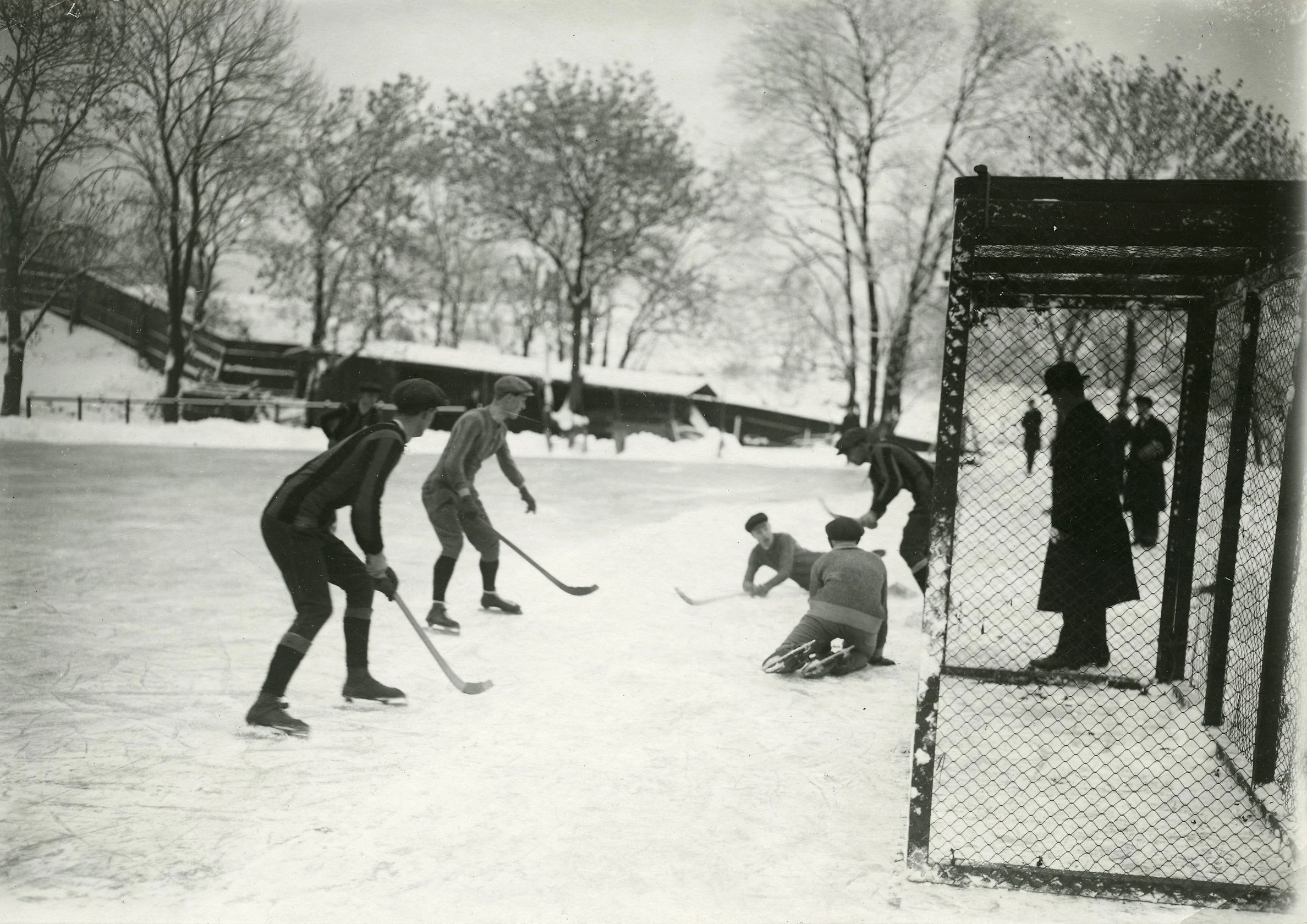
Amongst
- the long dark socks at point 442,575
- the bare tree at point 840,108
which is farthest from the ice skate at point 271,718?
the bare tree at point 840,108

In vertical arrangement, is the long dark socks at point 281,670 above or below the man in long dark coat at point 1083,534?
below

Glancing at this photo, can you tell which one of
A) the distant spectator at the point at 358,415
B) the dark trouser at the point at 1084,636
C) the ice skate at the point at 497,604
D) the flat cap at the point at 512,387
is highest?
the flat cap at the point at 512,387

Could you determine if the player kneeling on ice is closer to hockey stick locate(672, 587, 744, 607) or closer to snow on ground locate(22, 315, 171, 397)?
hockey stick locate(672, 587, 744, 607)

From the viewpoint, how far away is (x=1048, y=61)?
6.66 m

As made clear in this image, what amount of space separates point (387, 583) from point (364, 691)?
544 millimetres

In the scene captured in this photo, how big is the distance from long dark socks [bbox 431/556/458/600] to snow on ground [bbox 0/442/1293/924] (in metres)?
0.27

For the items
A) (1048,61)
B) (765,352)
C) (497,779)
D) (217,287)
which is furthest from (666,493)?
(497,779)

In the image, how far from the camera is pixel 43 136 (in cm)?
484

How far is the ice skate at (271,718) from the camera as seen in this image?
12.2 ft

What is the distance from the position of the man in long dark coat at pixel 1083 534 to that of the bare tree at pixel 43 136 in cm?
487

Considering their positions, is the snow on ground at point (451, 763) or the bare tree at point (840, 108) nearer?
the snow on ground at point (451, 763)

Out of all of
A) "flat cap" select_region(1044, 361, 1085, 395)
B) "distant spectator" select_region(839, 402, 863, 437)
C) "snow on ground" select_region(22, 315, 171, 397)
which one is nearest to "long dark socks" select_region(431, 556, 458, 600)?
"snow on ground" select_region(22, 315, 171, 397)

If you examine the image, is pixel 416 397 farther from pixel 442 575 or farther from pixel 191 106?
pixel 191 106

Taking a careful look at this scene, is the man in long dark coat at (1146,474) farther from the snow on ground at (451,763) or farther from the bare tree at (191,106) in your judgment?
the bare tree at (191,106)
